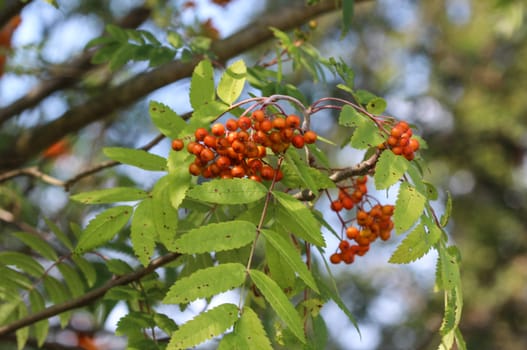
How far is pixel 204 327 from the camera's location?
3.47 feet

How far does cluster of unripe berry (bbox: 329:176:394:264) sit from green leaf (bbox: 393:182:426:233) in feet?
0.77

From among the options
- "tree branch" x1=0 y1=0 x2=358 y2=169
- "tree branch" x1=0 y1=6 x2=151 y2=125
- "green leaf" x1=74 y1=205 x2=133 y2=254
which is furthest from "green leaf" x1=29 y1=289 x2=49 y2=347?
"tree branch" x1=0 y1=6 x2=151 y2=125

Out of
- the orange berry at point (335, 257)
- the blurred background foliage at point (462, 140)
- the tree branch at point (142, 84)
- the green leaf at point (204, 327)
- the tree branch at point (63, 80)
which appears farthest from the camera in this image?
the blurred background foliage at point (462, 140)

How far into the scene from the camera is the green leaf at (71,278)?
177 centimetres

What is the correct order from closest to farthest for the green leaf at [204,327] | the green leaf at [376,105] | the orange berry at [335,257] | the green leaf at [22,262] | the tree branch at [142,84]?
the green leaf at [204,327], the green leaf at [376,105], the orange berry at [335,257], the green leaf at [22,262], the tree branch at [142,84]

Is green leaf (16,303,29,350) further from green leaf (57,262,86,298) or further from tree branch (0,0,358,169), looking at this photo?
tree branch (0,0,358,169)

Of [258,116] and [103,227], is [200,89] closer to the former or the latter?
[258,116]

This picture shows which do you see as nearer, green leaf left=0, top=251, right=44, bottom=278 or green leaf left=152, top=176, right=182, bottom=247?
green leaf left=152, top=176, right=182, bottom=247

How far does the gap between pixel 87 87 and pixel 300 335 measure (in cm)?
237

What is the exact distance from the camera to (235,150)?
1.19 meters

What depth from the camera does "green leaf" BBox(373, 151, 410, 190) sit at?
3.88 ft

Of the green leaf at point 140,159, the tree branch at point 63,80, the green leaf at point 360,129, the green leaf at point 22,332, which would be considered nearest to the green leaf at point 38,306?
the green leaf at point 22,332

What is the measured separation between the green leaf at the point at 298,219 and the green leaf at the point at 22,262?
2.73ft

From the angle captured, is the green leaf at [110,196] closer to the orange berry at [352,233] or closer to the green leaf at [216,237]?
the green leaf at [216,237]
